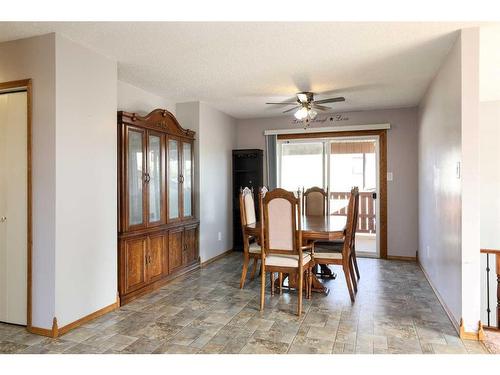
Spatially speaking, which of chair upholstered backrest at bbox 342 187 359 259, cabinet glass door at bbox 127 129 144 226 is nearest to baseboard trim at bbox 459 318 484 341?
chair upholstered backrest at bbox 342 187 359 259

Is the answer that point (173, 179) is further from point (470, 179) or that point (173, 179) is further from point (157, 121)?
point (470, 179)

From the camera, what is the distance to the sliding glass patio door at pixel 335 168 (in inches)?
229

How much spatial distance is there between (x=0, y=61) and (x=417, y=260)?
18.4ft

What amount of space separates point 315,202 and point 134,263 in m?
2.61

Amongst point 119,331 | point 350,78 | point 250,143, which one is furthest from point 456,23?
point 250,143

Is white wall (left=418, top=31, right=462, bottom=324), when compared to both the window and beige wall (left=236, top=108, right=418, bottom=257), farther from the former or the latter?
the window

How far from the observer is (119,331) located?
2732 mm

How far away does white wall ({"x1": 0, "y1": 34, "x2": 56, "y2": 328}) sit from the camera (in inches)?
104

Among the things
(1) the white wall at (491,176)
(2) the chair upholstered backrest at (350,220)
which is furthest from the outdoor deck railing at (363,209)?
(2) the chair upholstered backrest at (350,220)

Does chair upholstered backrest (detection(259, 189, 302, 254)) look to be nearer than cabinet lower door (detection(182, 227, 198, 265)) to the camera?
Yes

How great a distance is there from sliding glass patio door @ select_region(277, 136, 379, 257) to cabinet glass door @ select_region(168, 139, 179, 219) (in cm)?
221

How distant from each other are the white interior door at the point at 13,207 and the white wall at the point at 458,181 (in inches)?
136

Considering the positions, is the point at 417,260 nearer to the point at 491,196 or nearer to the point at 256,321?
the point at 491,196

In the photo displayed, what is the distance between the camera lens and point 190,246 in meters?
4.67
